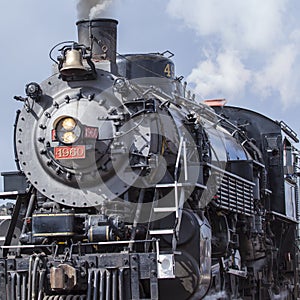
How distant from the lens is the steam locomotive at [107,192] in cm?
968

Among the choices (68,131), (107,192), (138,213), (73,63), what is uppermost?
(73,63)

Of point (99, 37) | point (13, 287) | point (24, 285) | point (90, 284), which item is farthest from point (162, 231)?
point (99, 37)

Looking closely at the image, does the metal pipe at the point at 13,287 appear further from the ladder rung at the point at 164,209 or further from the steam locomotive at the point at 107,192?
the ladder rung at the point at 164,209

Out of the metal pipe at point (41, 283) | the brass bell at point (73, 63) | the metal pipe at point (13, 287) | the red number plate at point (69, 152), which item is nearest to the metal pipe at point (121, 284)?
the metal pipe at point (41, 283)

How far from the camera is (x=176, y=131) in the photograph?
36.0 ft

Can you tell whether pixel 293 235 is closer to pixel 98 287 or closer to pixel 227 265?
pixel 227 265

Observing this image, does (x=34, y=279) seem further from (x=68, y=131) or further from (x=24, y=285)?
(x=68, y=131)

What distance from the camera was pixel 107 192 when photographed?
10516 millimetres

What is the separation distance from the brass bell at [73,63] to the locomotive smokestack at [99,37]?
1.96ft

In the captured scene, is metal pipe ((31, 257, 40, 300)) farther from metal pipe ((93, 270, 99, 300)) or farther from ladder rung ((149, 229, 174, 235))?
ladder rung ((149, 229, 174, 235))

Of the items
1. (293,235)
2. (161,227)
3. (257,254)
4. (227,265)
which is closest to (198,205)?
(161,227)

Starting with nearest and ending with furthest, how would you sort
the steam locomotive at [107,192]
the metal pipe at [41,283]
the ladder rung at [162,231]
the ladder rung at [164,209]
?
the metal pipe at [41,283] → the steam locomotive at [107,192] → the ladder rung at [162,231] → the ladder rung at [164,209]

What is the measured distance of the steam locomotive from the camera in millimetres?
9680

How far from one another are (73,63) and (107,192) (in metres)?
1.81
